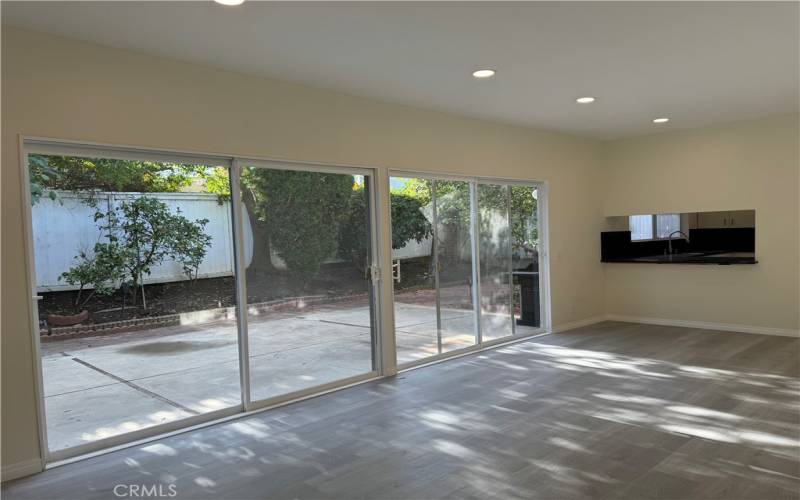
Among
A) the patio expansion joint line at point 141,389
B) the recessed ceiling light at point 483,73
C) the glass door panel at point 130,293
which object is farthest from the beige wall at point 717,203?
the patio expansion joint line at point 141,389

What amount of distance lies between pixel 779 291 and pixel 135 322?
661cm

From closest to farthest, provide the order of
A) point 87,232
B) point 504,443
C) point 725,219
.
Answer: point 504,443 < point 87,232 < point 725,219

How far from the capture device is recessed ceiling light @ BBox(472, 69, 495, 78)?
4.05 meters

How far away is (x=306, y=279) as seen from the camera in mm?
4492

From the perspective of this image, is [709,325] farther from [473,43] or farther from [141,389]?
[141,389]

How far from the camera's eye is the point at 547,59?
12.6ft

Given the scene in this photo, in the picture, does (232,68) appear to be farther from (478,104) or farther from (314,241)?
(478,104)

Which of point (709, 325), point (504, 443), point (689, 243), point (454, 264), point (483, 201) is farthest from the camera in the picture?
point (689, 243)

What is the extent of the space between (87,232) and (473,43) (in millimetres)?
2743

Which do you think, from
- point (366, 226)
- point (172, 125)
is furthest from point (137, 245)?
point (366, 226)

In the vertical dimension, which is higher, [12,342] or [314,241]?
[314,241]

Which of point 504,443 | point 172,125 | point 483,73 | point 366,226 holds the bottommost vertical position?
point 504,443

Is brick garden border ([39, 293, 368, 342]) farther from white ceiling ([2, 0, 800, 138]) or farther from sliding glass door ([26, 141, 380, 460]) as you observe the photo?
white ceiling ([2, 0, 800, 138])

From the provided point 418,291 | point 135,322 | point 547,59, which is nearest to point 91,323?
point 135,322
